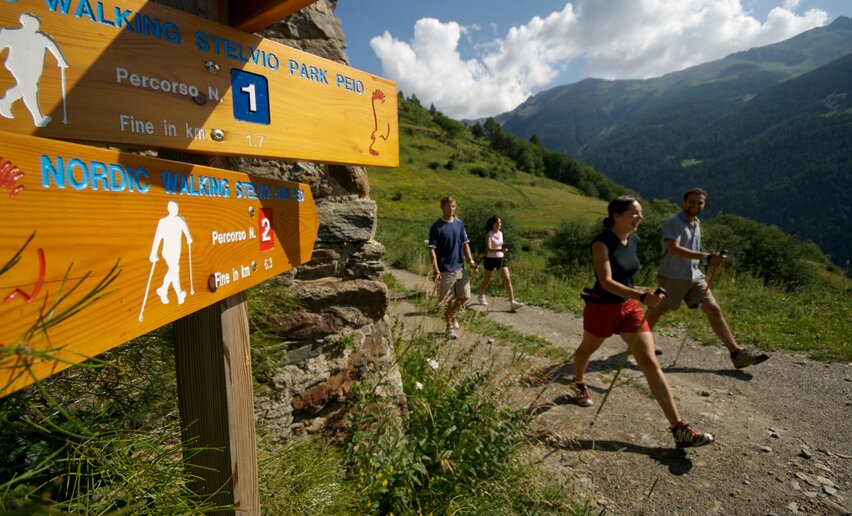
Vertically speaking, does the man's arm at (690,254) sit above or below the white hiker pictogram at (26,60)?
below

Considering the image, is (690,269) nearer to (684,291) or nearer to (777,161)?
(684,291)

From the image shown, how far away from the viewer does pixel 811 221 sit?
4277 inches

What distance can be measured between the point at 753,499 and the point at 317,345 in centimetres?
321

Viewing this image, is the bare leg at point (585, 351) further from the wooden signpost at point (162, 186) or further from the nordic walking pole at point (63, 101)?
the nordic walking pole at point (63, 101)

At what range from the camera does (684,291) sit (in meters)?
5.02

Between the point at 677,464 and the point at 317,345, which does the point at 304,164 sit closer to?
the point at 317,345

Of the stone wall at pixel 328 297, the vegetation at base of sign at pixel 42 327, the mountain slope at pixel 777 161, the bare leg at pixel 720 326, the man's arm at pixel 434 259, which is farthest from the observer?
the mountain slope at pixel 777 161

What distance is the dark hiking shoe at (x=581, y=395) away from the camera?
160 inches

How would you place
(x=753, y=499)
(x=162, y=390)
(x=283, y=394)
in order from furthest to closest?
(x=753, y=499)
(x=283, y=394)
(x=162, y=390)

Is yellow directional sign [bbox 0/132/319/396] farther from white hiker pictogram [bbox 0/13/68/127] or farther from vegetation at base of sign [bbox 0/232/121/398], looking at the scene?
white hiker pictogram [bbox 0/13/68/127]

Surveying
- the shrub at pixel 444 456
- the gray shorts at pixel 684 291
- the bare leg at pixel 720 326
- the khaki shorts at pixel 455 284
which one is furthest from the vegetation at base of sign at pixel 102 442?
the bare leg at pixel 720 326

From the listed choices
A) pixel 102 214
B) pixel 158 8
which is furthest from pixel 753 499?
pixel 158 8

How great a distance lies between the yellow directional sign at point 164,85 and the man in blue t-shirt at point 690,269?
14.9 feet

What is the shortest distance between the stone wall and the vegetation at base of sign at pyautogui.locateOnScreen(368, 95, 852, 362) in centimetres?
231
